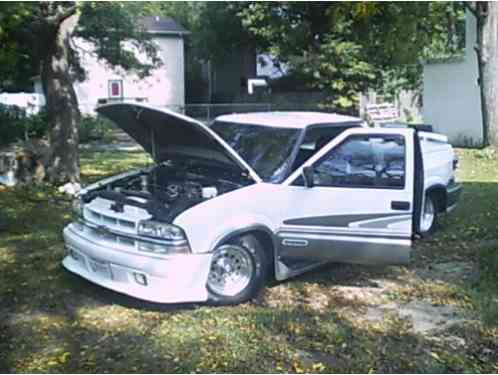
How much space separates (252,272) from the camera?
5156 millimetres

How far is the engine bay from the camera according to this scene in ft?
16.1

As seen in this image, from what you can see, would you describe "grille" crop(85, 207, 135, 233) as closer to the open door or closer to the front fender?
the front fender

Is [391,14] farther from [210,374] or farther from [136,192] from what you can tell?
[210,374]

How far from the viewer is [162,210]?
482 cm

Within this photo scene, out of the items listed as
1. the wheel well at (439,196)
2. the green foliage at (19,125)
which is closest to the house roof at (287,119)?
the wheel well at (439,196)

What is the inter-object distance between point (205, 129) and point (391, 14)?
17.1 meters

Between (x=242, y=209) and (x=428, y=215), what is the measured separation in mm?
3544

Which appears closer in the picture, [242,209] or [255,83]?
[242,209]

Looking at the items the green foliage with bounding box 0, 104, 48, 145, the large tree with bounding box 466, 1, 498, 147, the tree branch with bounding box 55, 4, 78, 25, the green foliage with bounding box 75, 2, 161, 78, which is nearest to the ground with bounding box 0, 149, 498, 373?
the tree branch with bounding box 55, 4, 78, 25

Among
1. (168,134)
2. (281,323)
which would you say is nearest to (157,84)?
(168,134)

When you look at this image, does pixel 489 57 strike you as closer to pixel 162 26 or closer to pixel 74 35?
pixel 74 35

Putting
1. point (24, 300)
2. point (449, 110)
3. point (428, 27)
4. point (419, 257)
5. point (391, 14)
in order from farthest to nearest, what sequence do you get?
point (428, 27) → point (391, 14) → point (449, 110) → point (419, 257) → point (24, 300)

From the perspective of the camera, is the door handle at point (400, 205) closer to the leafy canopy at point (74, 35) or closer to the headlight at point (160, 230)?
the headlight at point (160, 230)

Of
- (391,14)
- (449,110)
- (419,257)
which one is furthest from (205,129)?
(391,14)
